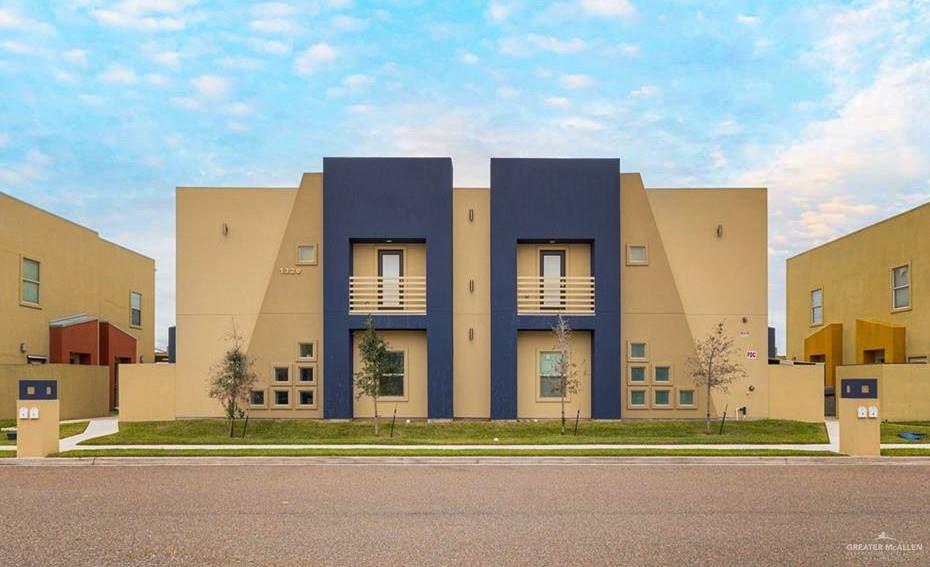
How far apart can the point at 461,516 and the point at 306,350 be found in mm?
16955

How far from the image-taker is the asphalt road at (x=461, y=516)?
30.0 ft

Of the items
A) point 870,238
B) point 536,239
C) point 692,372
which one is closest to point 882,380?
point 692,372

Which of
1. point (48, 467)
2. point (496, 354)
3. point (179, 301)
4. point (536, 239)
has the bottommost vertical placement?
point (48, 467)

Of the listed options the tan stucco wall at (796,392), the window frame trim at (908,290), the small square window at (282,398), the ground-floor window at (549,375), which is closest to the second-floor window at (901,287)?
the window frame trim at (908,290)

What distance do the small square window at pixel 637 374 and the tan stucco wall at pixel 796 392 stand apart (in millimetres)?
4430

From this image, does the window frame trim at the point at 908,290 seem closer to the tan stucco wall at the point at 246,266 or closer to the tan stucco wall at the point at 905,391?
the tan stucco wall at the point at 905,391

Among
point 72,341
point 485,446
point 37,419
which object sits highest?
point 72,341

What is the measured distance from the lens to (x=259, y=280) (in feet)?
90.1

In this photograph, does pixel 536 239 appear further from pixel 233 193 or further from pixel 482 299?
pixel 233 193

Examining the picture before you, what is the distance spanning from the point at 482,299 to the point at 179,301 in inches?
417

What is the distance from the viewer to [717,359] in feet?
88.4

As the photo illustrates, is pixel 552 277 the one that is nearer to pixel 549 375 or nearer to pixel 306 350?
pixel 549 375

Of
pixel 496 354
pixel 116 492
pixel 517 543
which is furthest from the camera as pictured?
pixel 496 354

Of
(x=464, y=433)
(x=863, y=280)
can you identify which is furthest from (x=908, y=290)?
(x=464, y=433)
